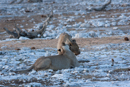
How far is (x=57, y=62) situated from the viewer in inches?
265

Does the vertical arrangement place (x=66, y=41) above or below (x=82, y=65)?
above

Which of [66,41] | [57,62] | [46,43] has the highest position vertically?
[66,41]

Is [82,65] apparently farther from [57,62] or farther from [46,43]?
[46,43]

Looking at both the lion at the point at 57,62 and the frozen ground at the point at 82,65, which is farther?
the lion at the point at 57,62

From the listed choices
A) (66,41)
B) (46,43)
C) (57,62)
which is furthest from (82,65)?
(46,43)

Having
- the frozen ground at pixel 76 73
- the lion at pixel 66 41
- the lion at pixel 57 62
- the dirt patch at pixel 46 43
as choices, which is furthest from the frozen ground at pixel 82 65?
the lion at pixel 66 41

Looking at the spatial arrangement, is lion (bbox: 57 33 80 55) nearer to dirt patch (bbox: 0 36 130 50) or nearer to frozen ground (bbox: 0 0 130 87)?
frozen ground (bbox: 0 0 130 87)

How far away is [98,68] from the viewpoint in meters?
7.02

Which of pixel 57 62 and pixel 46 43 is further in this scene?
pixel 46 43

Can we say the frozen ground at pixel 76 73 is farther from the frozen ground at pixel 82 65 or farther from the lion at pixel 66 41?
the lion at pixel 66 41

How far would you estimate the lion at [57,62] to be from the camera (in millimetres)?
6566

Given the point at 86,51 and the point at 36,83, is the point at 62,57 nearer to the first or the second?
the point at 36,83

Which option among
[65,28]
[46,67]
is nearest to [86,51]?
[46,67]

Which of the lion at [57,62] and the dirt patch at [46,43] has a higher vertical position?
the lion at [57,62]
